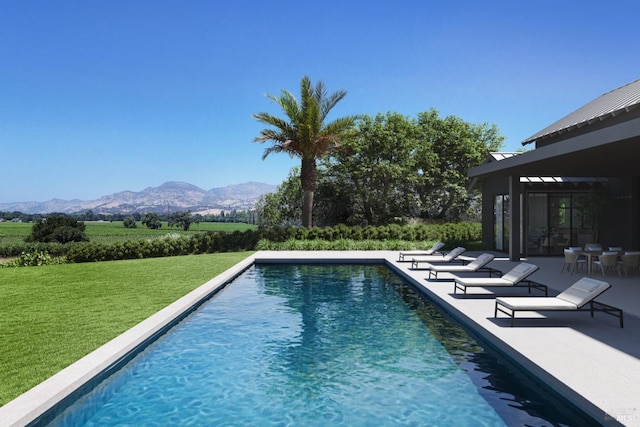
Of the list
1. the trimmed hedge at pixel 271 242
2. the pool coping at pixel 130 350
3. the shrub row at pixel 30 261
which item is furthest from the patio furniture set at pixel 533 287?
the shrub row at pixel 30 261

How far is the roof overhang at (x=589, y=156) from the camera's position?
8.16 metres

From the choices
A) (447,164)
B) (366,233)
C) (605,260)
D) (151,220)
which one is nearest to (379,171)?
(447,164)

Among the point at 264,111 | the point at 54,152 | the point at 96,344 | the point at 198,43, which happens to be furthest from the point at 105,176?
the point at 96,344

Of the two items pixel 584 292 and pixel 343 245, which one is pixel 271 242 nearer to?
pixel 343 245

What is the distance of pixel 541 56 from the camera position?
23.5 meters

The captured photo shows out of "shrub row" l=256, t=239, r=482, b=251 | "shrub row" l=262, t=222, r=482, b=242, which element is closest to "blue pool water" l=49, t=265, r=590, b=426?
"shrub row" l=256, t=239, r=482, b=251

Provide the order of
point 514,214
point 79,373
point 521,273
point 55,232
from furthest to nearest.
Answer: point 55,232 → point 514,214 → point 521,273 → point 79,373

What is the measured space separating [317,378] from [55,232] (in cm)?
2608

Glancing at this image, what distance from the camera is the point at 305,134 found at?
24859 millimetres

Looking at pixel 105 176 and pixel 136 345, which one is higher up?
pixel 105 176

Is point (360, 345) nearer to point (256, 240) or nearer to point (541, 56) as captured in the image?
point (256, 240)

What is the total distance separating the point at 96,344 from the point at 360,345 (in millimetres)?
3841

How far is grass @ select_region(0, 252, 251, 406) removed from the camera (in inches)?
231

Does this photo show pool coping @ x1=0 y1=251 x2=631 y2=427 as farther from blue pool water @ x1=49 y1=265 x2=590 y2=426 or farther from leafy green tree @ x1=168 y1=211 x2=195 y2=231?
leafy green tree @ x1=168 y1=211 x2=195 y2=231
